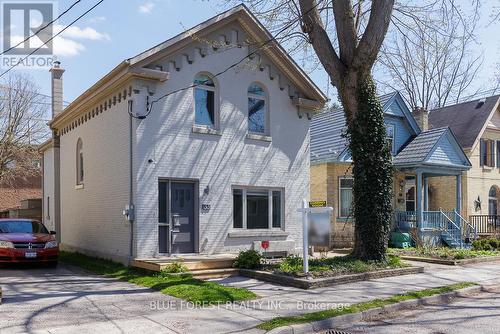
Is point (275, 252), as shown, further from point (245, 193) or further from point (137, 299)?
point (137, 299)

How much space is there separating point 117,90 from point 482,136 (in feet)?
73.7

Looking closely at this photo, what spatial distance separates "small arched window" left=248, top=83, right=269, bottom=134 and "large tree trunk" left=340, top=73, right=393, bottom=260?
3.71 m

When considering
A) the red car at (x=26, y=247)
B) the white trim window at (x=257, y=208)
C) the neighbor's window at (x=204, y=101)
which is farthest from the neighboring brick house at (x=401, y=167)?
the red car at (x=26, y=247)

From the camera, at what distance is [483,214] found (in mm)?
28609

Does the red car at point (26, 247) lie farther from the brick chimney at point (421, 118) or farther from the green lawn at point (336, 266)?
the brick chimney at point (421, 118)

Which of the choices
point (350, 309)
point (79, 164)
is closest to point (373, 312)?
point (350, 309)

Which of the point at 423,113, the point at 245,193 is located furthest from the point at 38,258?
the point at 423,113

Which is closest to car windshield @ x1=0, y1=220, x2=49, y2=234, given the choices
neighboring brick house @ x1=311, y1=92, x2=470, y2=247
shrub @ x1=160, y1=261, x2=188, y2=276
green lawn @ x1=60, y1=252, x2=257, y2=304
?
green lawn @ x1=60, y1=252, x2=257, y2=304

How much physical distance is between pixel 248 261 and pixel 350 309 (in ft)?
15.7

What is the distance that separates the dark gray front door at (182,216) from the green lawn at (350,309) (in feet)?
22.1

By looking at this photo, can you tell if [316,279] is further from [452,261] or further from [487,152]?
[487,152]

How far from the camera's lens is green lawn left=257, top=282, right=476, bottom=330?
26.1ft

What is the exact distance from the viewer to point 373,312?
29.9 ft

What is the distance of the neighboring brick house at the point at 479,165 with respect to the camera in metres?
27.7
